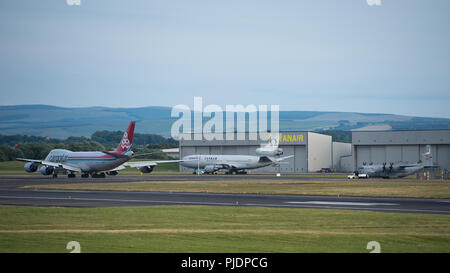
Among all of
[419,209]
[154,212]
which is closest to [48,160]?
[154,212]

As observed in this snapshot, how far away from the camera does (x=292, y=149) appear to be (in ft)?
431

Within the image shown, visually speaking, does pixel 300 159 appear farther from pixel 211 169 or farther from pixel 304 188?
pixel 304 188

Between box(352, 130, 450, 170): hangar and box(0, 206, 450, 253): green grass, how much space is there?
8785cm

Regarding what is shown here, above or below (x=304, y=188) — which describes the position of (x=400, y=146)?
above

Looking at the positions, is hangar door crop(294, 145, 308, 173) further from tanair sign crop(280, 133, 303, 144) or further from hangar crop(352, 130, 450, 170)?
hangar crop(352, 130, 450, 170)

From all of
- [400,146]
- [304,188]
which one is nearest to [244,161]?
[400,146]

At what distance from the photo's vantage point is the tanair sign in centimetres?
12938

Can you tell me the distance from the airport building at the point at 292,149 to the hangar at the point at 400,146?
507 inches

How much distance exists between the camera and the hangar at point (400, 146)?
110m

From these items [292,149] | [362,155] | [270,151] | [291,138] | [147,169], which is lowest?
[147,169]

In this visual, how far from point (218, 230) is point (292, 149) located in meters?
112

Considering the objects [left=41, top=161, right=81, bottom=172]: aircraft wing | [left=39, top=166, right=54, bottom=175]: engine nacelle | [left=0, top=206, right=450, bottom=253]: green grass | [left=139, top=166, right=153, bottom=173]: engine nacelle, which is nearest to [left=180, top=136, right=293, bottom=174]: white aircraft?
[left=139, top=166, right=153, bottom=173]: engine nacelle

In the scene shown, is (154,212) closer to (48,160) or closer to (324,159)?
(48,160)
